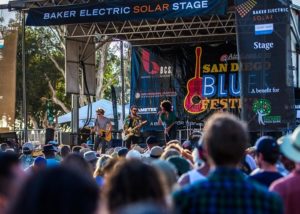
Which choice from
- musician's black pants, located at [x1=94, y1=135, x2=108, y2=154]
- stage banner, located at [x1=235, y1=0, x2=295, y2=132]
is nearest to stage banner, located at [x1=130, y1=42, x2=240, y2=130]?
musician's black pants, located at [x1=94, y1=135, x2=108, y2=154]

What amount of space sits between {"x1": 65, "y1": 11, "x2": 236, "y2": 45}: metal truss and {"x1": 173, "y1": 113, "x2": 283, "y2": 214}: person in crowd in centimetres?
1803

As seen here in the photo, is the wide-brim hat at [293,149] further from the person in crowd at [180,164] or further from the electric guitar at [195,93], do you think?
the electric guitar at [195,93]

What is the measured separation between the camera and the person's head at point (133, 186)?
2846 mm

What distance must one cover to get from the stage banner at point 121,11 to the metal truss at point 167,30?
2.65m

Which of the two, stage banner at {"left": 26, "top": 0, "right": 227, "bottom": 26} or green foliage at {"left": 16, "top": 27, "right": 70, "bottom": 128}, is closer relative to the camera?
stage banner at {"left": 26, "top": 0, "right": 227, "bottom": 26}

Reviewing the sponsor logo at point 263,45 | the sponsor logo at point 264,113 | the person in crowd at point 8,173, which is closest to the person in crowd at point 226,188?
the person in crowd at point 8,173

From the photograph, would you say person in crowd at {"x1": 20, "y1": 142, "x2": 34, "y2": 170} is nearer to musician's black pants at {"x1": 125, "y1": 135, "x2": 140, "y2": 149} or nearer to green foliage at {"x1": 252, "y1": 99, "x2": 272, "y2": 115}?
green foliage at {"x1": 252, "y1": 99, "x2": 272, "y2": 115}

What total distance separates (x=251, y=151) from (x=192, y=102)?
45.5 feet

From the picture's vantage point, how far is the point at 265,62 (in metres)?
16.7

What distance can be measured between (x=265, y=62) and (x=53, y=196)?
48.4 ft

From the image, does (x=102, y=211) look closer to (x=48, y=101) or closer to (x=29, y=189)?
(x=29, y=189)

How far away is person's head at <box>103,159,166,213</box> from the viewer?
9.34ft

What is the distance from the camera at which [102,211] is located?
2.66 m

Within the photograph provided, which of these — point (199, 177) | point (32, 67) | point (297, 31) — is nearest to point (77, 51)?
point (297, 31)
